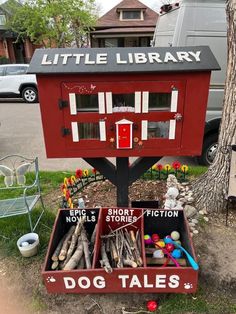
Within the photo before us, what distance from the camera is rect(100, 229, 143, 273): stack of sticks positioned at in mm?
2455

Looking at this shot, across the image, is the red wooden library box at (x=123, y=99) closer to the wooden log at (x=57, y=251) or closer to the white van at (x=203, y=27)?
the wooden log at (x=57, y=251)

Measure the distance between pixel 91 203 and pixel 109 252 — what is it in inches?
45.6

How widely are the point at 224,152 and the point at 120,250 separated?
5.61 ft

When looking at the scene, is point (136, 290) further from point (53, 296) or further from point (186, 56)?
point (186, 56)

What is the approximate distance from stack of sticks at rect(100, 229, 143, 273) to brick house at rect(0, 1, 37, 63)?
82.9 feet

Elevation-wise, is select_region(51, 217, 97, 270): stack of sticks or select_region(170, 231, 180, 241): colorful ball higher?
select_region(51, 217, 97, 270): stack of sticks

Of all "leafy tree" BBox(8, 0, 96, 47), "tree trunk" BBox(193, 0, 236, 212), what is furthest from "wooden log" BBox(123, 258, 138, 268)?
"leafy tree" BBox(8, 0, 96, 47)

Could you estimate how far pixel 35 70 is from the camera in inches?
89.4

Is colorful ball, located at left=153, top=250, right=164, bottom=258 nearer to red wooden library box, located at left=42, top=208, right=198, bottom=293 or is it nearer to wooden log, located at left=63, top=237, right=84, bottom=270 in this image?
red wooden library box, located at left=42, top=208, right=198, bottom=293

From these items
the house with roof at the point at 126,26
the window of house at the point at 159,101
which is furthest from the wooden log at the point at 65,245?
the house with roof at the point at 126,26

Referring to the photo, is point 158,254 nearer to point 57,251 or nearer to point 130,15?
point 57,251

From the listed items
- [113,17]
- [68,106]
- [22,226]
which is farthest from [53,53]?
[113,17]

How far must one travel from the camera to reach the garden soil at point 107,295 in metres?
2.42

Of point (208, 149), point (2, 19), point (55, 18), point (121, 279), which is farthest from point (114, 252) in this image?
point (2, 19)
